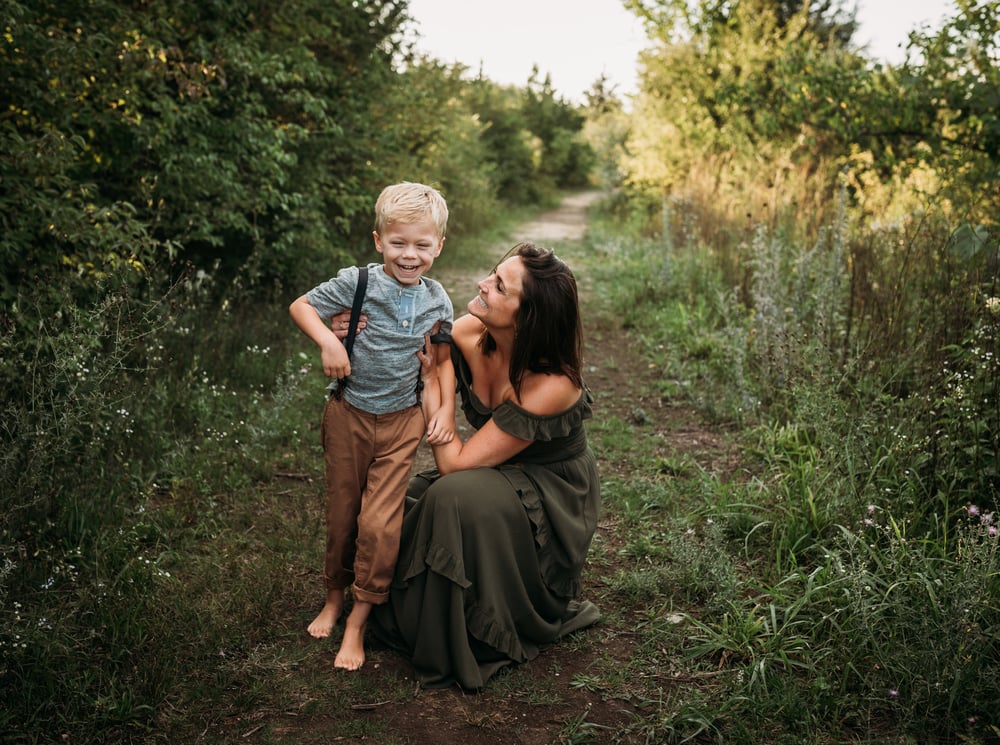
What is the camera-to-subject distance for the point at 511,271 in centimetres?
277

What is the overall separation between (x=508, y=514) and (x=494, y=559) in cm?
17

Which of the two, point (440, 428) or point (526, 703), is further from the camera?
point (440, 428)

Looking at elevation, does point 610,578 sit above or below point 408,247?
below

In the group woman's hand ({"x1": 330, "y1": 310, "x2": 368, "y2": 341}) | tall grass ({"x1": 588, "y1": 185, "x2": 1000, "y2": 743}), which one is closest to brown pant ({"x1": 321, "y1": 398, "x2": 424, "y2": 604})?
woman's hand ({"x1": 330, "y1": 310, "x2": 368, "y2": 341})

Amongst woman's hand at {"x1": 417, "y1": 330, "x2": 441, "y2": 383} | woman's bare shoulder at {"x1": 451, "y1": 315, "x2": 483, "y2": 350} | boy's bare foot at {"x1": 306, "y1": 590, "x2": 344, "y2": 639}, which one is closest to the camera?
woman's hand at {"x1": 417, "y1": 330, "x2": 441, "y2": 383}

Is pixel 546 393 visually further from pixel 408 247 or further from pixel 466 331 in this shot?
pixel 408 247

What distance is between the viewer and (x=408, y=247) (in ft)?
8.70

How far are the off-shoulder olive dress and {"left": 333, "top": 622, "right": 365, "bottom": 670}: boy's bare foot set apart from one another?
5.0 inches

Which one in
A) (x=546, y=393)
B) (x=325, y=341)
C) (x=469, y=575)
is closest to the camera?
(x=325, y=341)

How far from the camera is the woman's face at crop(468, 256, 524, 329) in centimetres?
277

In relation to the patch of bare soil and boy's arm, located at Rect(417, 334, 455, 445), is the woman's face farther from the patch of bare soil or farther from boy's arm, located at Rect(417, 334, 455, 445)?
the patch of bare soil

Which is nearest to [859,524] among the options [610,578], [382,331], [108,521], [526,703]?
[610,578]

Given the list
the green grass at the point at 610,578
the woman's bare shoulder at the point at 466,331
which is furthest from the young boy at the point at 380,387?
the green grass at the point at 610,578

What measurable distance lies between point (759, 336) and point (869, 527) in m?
2.51
